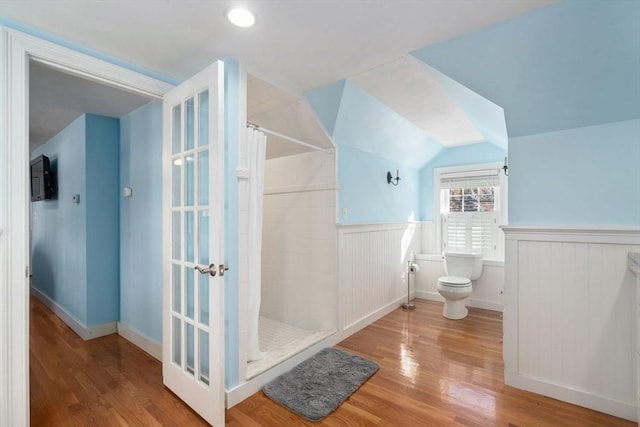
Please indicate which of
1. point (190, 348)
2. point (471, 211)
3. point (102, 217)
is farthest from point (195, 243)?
point (471, 211)

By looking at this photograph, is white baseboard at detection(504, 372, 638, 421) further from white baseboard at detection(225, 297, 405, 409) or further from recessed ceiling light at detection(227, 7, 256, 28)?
recessed ceiling light at detection(227, 7, 256, 28)

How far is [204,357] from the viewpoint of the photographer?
5.95 feet

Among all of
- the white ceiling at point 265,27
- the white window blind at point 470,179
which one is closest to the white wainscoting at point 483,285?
the white window blind at point 470,179

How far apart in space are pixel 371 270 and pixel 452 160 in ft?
6.84

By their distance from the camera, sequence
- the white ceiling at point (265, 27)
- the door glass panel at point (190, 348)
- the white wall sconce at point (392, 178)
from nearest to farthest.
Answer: the white ceiling at point (265, 27)
the door glass panel at point (190, 348)
the white wall sconce at point (392, 178)

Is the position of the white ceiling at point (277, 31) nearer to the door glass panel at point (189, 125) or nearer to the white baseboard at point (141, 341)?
the door glass panel at point (189, 125)

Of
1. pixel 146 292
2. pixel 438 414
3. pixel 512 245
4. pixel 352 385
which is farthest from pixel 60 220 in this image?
pixel 512 245

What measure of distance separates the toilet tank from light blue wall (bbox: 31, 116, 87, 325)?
13.3ft

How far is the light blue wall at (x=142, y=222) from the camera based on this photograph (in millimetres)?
2464

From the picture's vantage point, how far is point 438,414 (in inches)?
69.7

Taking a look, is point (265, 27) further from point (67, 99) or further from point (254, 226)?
point (67, 99)

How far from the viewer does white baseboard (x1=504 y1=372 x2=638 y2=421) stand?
5.67 feet

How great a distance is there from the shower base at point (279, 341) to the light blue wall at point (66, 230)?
1781 millimetres

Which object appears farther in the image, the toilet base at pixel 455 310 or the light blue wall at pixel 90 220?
the toilet base at pixel 455 310
